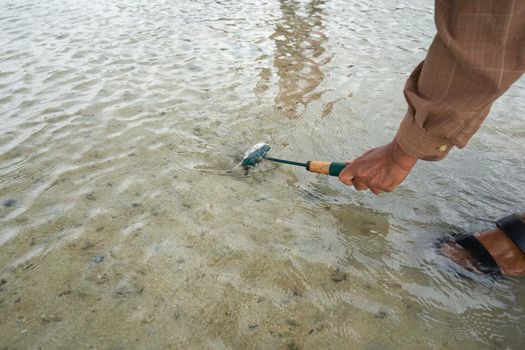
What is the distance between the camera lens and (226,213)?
2746 mm

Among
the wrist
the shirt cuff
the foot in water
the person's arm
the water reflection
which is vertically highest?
the person's arm

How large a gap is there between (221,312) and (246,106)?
9.11 ft

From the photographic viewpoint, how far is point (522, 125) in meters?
4.10

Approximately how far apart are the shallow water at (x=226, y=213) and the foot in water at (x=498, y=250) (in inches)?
A: 3.9

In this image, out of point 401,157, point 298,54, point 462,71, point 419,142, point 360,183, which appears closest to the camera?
point 462,71

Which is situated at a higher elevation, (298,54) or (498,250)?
(298,54)

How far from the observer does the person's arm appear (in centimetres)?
126

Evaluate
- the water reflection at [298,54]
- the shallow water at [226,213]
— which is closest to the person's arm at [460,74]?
the shallow water at [226,213]

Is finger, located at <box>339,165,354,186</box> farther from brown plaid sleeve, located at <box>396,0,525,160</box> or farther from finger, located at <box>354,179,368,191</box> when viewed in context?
brown plaid sleeve, located at <box>396,0,525,160</box>

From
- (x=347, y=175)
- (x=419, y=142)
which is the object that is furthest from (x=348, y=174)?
(x=419, y=142)

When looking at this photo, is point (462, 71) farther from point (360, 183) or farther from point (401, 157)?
point (360, 183)

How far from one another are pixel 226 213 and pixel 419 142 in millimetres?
1572

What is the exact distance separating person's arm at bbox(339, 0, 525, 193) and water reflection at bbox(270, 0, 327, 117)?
2649 millimetres

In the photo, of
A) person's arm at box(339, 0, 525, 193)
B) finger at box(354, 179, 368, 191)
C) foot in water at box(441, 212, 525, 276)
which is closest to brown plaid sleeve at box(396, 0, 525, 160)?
person's arm at box(339, 0, 525, 193)
